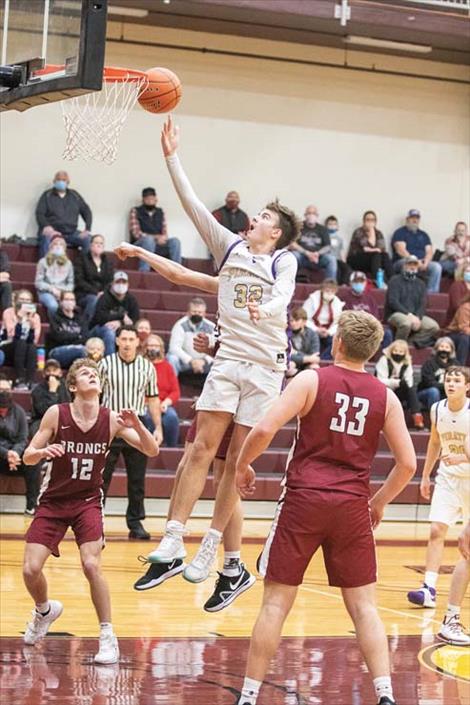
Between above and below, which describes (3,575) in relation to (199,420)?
below

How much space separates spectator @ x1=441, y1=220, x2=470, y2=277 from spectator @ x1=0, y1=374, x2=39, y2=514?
9.12 m

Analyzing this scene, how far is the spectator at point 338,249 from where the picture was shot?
19.3 m

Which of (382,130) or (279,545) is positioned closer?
(279,545)

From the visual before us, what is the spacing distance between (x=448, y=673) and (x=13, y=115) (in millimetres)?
13327

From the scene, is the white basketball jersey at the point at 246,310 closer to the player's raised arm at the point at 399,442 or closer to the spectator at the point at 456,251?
the player's raised arm at the point at 399,442

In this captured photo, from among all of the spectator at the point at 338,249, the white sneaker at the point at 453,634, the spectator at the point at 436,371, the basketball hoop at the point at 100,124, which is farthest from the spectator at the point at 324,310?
the basketball hoop at the point at 100,124

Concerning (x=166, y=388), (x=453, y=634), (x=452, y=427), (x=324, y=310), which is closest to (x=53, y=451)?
A: (x=453, y=634)

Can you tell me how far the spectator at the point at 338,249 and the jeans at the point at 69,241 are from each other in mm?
4087

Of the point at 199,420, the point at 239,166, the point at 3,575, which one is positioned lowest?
the point at 3,575

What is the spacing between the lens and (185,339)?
52.5ft

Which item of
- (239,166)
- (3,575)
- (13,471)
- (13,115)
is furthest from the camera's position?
(239,166)

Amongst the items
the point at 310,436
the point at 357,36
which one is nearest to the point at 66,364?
the point at 357,36

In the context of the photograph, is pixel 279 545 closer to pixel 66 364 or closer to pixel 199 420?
pixel 199 420

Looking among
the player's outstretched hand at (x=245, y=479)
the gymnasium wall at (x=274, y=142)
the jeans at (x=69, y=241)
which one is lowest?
the player's outstretched hand at (x=245, y=479)
